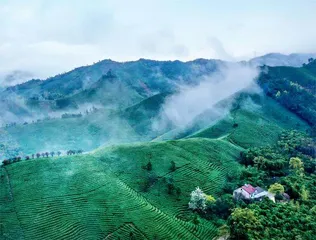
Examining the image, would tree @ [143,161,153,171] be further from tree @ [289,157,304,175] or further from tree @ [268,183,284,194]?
tree @ [289,157,304,175]

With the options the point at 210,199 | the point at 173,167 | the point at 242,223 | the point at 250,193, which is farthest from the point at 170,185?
the point at 242,223

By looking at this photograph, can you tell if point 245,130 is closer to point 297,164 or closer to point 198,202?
point 297,164

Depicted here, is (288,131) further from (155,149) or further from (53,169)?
(53,169)

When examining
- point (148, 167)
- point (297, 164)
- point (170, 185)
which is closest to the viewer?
point (170, 185)

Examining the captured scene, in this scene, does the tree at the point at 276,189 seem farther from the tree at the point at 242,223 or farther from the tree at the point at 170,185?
the tree at the point at 170,185

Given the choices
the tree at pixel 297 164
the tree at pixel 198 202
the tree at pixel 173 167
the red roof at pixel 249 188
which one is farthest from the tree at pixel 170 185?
the tree at pixel 297 164

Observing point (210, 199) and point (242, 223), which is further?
point (210, 199)
